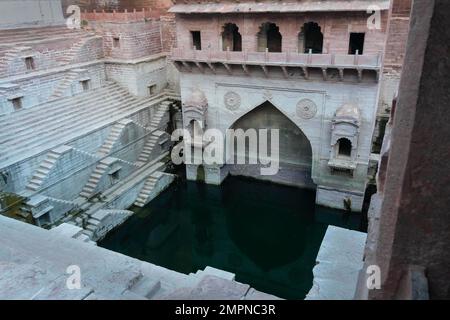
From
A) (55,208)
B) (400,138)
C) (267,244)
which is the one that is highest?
(400,138)

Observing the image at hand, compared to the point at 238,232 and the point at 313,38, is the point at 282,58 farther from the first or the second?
the point at 238,232

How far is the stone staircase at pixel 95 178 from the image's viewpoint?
36.2ft

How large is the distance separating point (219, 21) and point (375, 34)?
4.47 metres

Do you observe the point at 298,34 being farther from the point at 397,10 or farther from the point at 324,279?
the point at 324,279

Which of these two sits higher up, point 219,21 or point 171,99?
point 219,21

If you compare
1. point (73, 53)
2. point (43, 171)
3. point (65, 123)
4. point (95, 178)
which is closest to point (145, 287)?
point (43, 171)

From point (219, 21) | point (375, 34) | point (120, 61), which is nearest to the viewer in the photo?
point (375, 34)

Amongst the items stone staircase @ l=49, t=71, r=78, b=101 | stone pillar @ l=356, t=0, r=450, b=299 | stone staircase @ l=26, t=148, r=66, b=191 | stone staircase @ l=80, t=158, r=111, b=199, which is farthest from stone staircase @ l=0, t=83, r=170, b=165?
stone pillar @ l=356, t=0, r=450, b=299

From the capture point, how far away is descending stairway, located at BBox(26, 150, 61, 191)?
9.51 metres

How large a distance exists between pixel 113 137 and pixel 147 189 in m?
2.02

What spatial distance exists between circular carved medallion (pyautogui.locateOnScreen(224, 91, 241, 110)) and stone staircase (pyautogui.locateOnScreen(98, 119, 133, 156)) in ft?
10.9

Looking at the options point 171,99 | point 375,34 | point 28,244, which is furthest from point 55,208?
point 375,34

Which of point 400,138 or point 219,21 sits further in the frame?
point 219,21

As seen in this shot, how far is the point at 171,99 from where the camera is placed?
1503 centimetres
